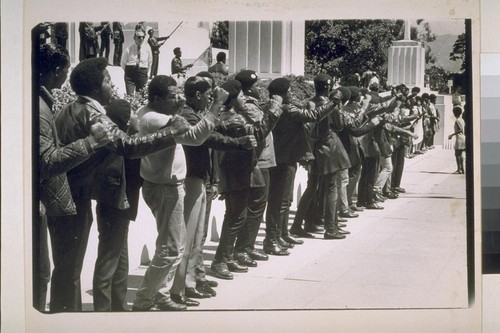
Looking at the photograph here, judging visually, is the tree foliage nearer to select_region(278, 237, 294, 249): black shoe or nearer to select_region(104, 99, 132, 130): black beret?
select_region(278, 237, 294, 249): black shoe

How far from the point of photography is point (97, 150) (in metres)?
7.40

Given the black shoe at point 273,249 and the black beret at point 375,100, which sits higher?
the black beret at point 375,100

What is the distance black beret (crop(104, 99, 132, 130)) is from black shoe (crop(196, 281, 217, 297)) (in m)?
1.41

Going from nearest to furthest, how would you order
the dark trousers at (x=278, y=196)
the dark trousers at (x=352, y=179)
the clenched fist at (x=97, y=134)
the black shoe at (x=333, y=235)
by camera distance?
the clenched fist at (x=97, y=134) → the dark trousers at (x=278, y=196) → the black shoe at (x=333, y=235) → the dark trousers at (x=352, y=179)

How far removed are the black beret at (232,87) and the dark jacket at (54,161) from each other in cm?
119

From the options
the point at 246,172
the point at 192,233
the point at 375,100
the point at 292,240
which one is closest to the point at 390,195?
the point at 375,100

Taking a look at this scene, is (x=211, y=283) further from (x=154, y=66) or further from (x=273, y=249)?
(x=154, y=66)

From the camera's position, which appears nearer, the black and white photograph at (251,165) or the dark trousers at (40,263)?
the black and white photograph at (251,165)

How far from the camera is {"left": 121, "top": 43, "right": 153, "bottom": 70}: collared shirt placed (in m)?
7.70

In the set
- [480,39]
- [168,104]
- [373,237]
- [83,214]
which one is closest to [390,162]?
[373,237]

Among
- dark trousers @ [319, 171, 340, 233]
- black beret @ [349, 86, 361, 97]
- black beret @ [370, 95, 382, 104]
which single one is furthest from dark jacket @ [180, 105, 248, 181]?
black beret @ [370, 95, 382, 104]

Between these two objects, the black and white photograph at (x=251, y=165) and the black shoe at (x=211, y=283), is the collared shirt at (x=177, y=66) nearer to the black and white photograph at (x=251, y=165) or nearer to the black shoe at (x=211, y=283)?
the black and white photograph at (x=251, y=165)

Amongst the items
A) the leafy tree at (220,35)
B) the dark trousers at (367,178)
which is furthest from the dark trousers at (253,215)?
the leafy tree at (220,35)

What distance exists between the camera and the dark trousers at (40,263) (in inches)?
300
